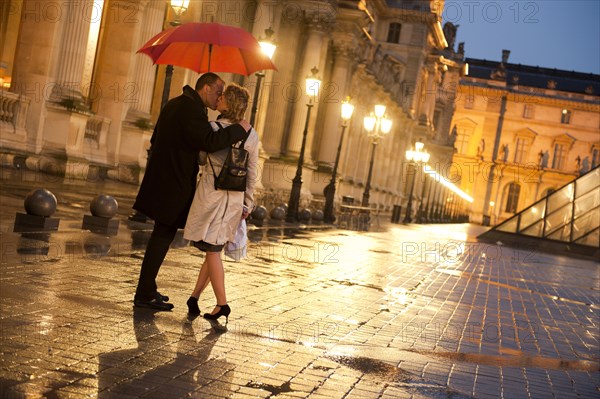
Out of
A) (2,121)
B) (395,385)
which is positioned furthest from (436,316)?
(2,121)

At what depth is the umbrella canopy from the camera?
9.37 meters

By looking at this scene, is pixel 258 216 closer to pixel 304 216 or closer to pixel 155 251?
pixel 304 216

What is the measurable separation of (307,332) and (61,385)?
3.57m

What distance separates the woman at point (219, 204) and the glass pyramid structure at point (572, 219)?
3914cm

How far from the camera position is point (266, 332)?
837 centimetres

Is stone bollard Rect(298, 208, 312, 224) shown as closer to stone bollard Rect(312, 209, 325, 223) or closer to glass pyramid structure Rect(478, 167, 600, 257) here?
stone bollard Rect(312, 209, 325, 223)

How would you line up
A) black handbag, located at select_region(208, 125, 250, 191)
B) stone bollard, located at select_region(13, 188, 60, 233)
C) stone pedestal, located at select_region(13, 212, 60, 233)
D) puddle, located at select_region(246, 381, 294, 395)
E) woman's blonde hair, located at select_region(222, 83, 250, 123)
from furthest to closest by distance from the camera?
stone pedestal, located at select_region(13, 212, 60, 233) < stone bollard, located at select_region(13, 188, 60, 233) < woman's blonde hair, located at select_region(222, 83, 250, 123) < black handbag, located at select_region(208, 125, 250, 191) < puddle, located at select_region(246, 381, 294, 395)

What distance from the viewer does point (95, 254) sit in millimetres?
11695

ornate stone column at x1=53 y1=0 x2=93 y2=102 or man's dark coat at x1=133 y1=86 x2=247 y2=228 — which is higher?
ornate stone column at x1=53 y1=0 x2=93 y2=102

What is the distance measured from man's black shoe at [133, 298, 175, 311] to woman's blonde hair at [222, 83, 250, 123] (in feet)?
5.58

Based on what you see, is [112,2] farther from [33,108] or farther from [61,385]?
[61,385]

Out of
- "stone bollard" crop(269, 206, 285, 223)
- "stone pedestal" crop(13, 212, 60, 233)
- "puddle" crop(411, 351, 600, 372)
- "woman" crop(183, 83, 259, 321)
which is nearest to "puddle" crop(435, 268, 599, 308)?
"puddle" crop(411, 351, 600, 372)

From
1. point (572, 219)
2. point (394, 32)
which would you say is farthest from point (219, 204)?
point (394, 32)

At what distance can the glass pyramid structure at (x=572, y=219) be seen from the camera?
149 feet
